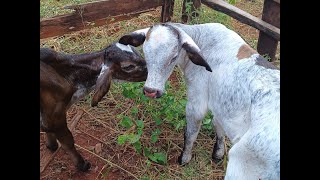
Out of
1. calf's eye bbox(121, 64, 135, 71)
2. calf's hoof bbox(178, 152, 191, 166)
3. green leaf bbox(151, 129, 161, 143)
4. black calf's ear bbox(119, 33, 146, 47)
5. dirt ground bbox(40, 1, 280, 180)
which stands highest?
black calf's ear bbox(119, 33, 146, 47)

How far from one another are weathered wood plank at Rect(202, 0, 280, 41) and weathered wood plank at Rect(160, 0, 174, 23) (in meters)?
0.51

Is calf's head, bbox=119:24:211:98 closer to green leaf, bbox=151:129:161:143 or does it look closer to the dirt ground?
green leaf, bbox=151:129:161:143

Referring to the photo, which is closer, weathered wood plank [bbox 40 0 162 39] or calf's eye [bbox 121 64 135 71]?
calf's eye [bbox 121 64 135 71]

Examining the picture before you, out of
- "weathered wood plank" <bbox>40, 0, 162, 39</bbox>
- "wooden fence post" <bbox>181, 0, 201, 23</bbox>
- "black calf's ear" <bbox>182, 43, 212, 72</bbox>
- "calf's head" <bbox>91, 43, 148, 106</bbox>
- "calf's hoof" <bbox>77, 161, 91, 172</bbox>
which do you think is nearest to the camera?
"black calf's ear" <bbox>182, 43, 212, 72</bbox>

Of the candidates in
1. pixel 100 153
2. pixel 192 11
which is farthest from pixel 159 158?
pixel 192 11

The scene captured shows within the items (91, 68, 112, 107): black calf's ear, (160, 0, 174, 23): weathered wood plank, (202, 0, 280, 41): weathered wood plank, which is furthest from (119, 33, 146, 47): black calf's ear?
(160, 0, 174, 23): weathered wood plank

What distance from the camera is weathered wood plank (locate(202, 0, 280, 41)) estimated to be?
4.73 metres

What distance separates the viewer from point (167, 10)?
18.6 ft

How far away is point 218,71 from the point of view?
3.20 m

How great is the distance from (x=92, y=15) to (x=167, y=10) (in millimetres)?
1222

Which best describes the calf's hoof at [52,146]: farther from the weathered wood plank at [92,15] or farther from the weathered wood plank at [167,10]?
the weathered wood plank at [167,10]

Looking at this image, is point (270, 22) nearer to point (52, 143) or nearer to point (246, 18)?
point (246, 18)

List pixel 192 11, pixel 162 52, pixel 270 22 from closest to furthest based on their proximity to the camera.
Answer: pixel 162 52, pixel 270 22, pixel 192 11

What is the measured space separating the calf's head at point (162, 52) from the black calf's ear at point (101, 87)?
1.09 ft
